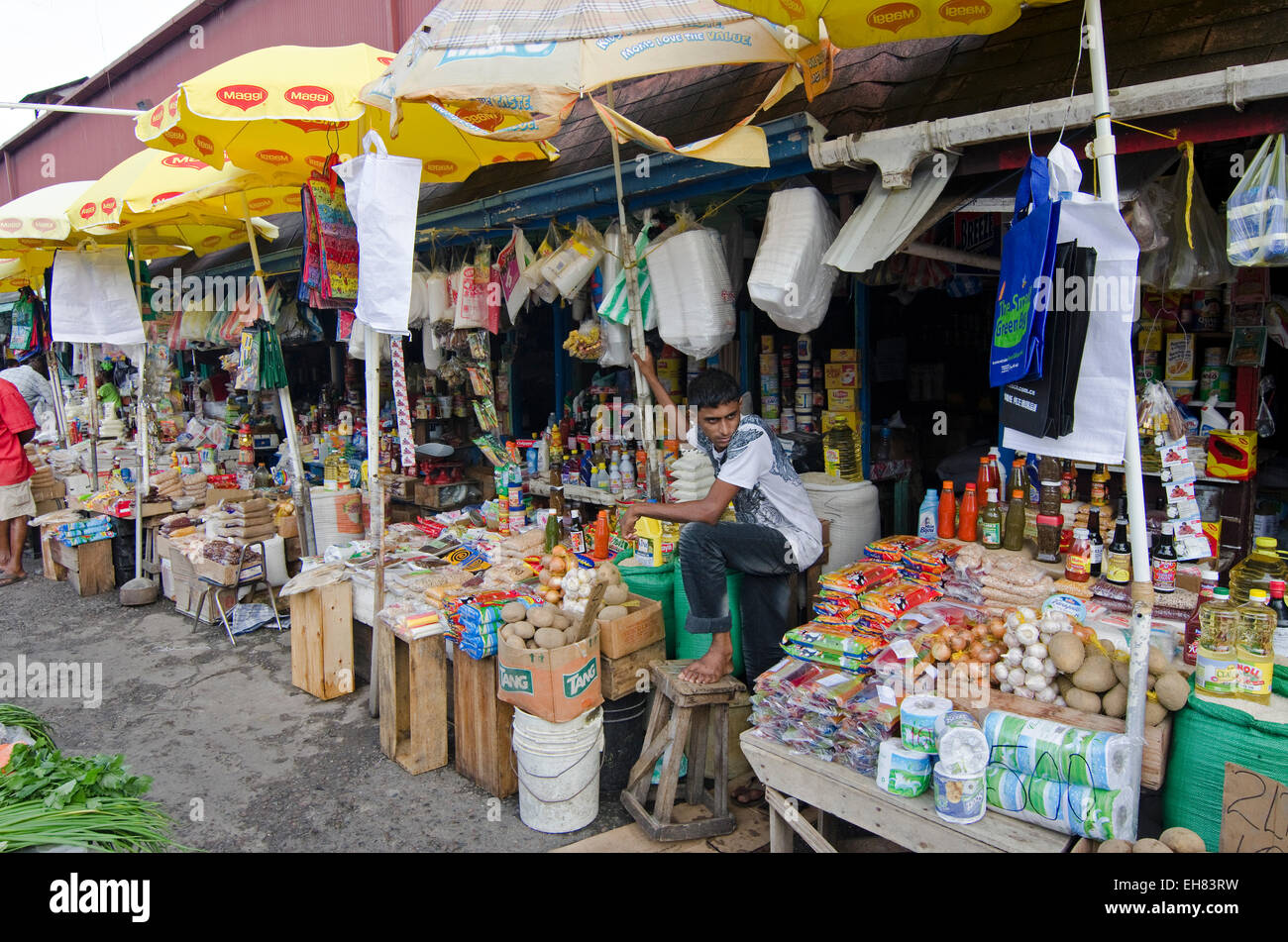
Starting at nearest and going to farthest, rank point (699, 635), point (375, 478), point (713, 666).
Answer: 1. point (713, 666)
2. point (699, 635)
3. point (375, 478)

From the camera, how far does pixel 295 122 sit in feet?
18.1

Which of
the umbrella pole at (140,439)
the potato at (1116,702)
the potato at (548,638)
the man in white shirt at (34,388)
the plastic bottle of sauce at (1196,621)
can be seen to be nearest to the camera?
the potato at (1116,702)

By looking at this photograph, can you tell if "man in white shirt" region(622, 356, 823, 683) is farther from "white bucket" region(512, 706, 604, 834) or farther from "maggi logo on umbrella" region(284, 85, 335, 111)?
"maggi logo on umbrella" region(284, 85, 335, 111)

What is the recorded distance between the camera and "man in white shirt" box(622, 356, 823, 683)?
4090 millimetres

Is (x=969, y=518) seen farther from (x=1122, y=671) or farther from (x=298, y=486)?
(x=298, y=486)

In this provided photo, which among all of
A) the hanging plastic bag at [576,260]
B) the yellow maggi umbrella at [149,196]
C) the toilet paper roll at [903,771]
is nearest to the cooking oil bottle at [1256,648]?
the toilet paper roll at [903,771]

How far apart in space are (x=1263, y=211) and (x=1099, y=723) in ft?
6.73

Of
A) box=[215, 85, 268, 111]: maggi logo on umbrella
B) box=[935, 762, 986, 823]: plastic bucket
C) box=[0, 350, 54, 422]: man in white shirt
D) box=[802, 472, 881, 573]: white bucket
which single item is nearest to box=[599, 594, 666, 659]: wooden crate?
box=[802, 472, 881, 573]: white bucket

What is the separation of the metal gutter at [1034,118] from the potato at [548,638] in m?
2.70

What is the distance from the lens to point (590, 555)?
5566 millimetres

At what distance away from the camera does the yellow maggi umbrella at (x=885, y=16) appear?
3314mm

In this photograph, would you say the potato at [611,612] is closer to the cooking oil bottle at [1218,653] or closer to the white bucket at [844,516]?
the white bucket at [844,516]

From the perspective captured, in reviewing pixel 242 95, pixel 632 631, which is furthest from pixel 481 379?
pixel 632 631
